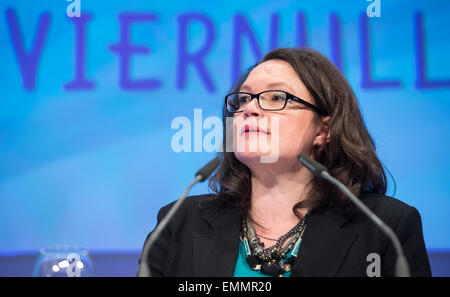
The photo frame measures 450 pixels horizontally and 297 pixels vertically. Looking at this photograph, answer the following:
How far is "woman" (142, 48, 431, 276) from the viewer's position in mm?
1378

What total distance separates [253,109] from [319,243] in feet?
1.52

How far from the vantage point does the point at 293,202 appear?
154 centimetres

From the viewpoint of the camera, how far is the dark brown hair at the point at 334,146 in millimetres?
1541

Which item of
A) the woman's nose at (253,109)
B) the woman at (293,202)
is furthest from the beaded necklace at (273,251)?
the woman's nose at (253,109)

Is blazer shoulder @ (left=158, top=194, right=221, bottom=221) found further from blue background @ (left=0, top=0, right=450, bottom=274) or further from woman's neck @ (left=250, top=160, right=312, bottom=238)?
blue background @ (left=0, top=0, right=450, bottom=274)

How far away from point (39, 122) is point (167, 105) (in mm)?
650

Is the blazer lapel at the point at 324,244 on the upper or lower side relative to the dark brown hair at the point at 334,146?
lower

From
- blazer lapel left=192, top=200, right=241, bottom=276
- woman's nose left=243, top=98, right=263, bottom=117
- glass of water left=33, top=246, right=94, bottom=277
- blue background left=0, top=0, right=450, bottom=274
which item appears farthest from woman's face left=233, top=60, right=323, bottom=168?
blue background left=0, top=0, right=450, bottom=274

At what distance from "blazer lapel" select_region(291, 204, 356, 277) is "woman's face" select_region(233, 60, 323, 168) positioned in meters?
0.22

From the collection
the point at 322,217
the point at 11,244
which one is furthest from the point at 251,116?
the point at 11,244

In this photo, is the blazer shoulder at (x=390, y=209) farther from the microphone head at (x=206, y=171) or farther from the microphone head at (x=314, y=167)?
the microphone head at (x=206, y=171)

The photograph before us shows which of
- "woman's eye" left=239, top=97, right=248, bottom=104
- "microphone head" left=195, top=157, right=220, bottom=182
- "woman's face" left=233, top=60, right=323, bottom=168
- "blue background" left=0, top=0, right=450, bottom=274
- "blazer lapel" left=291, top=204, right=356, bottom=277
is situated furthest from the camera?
"blue background" left=0, top=0, right=450, bottom=274

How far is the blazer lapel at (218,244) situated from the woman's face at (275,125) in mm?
212

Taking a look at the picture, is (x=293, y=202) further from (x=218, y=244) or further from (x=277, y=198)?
(x=218, y=244)
